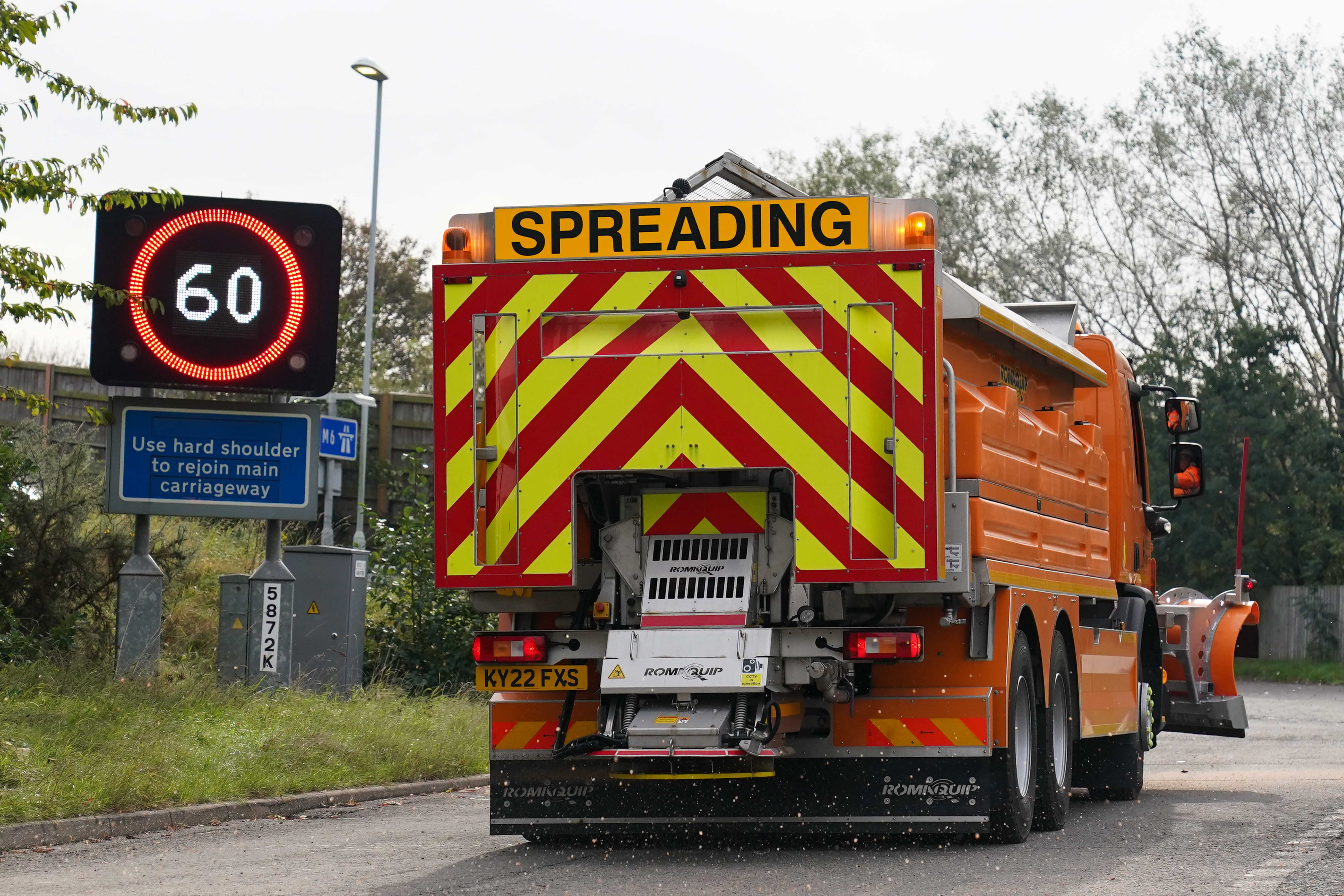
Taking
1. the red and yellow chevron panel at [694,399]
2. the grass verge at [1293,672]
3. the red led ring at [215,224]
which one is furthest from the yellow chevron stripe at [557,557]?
the grass verge at [1293,672]

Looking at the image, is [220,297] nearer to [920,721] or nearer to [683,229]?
[683,229]

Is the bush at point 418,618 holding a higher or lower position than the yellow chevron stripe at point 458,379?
lower

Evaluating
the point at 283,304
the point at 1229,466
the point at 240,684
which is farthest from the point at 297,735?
the point at 1229,466

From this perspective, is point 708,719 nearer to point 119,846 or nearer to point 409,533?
point 119,846

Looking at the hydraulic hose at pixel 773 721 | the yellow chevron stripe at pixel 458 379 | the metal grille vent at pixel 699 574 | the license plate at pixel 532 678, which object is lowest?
the hydraulic hose at pixel 773 721

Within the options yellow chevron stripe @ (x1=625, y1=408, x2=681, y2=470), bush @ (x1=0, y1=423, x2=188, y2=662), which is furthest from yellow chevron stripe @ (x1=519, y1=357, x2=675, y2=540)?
bush @ (x1=0, y1=423, x2=188, y2=662)

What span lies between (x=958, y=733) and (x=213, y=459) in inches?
239

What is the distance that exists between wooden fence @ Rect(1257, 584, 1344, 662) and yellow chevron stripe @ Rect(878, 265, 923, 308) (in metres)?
33.0

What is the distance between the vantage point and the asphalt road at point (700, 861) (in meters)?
7.79

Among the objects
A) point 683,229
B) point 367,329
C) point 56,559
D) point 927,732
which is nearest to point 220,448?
point 56,559

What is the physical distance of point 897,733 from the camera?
889cm

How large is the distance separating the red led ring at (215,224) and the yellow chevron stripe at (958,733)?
17.7ft

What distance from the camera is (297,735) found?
1230 cm

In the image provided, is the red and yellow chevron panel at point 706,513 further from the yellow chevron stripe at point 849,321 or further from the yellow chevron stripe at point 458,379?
the yellow chevron stripe at point 458,379
